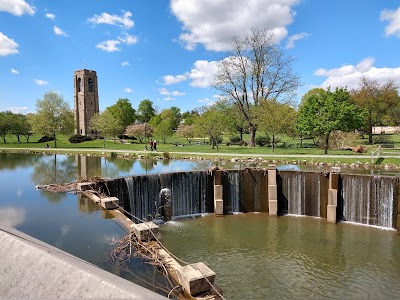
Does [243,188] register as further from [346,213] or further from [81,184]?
[81,184]

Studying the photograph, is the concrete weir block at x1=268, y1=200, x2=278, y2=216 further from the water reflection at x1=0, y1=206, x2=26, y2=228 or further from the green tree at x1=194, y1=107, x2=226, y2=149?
the green tree at x1=194, y1=107, x2=226, y2=149

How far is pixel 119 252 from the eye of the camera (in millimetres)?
8453

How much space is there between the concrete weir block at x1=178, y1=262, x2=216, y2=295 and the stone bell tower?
8633 centimetres

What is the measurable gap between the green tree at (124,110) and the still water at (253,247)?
82643 millimetres

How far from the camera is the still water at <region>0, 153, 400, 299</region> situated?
9.62m

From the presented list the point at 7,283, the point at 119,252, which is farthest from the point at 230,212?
the point at 7,283

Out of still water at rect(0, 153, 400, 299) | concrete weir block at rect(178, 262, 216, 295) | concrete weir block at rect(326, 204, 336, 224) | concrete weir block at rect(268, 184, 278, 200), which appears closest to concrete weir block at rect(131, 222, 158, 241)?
still water at rect(0, 153, 400, 299)

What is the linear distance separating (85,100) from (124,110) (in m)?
15.3

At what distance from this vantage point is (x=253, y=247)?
1323 centimetres

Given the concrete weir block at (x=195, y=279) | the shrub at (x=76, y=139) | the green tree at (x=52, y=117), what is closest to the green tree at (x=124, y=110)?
the shrub at (x=76, y=139)

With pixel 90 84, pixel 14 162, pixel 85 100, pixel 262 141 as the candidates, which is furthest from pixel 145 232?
pixel 90 84

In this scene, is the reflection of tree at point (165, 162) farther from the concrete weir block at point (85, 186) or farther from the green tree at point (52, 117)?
the green tree at point (52, 117)

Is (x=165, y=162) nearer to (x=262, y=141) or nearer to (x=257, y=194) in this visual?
(x=257, y=194)

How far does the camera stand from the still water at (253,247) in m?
9.62
